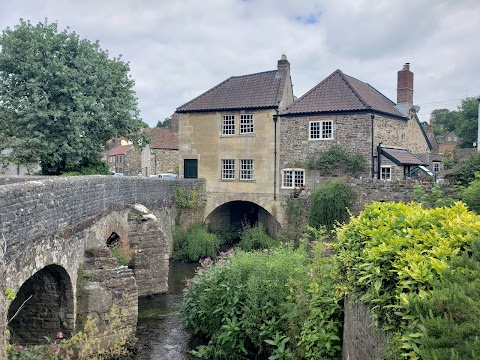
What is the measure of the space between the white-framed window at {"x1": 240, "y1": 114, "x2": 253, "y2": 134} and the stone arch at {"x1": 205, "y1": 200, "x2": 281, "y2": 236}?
13.1ft

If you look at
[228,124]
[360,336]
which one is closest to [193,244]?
[228,124]

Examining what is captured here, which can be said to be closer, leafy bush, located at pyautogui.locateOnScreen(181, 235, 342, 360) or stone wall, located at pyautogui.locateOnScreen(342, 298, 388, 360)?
stone wall, located at pyautogui.locateOnScreen(342, 298, 388, 360)

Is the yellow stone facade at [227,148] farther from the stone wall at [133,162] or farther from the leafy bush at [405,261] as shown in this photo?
the stone wall at [133,162]

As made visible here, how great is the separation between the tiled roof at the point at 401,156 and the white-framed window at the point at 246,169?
705 centimetres

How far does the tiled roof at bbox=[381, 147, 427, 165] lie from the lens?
21.5 m

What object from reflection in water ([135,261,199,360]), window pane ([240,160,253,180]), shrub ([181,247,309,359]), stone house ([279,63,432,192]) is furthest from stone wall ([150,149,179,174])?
shrub ([181,247,309,359])

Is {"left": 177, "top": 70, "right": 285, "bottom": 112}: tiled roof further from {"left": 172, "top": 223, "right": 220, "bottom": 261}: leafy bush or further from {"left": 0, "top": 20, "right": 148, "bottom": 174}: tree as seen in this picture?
{"left": 172, "top": 223, "right": 220, "bottom": 261}: leafy bush

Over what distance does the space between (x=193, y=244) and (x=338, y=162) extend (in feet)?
27.4

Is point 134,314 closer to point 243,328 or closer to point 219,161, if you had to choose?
point 243,328

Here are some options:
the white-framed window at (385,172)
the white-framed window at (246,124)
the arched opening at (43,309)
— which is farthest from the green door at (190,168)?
the arched opening at (43,309)

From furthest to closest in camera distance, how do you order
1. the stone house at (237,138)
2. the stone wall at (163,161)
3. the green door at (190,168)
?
the stone wall at (163,161) → the green door at (190,168) → the stone house at (237,138)

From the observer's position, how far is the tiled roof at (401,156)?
70.4 ft

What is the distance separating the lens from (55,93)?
2058 cm

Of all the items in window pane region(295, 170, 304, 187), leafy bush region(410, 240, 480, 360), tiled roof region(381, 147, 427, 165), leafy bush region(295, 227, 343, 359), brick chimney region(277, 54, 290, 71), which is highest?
brick chimney region(277, 54, 290, 71)
